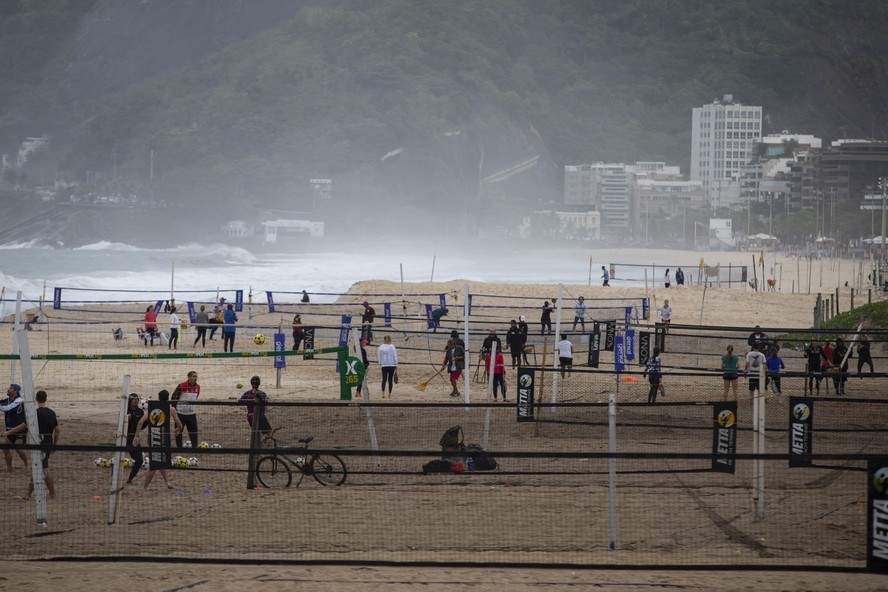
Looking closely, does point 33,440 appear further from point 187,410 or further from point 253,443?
point 187,410

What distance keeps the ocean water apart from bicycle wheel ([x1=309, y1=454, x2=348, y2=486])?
58.9 feet

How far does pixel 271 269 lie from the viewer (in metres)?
107

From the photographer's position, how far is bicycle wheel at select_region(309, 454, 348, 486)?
12820 millimetres

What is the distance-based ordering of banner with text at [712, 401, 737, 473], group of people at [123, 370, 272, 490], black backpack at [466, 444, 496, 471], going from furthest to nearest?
black backpack at [466, 444, 496, 471] → group of people at [123, 370, 272, 490] → banner with text at [712, 401, 737, 473]

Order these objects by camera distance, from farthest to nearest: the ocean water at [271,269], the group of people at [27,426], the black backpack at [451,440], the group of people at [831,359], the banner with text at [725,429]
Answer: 1. the ocean water at [271,269]
2. the group of people at [831,359]
3. the black backpack at [451,440]
4. the group of people at [27,426]
5. the banner with text at [725,429]

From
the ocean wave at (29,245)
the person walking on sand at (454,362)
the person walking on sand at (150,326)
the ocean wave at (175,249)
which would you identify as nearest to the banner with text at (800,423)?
the person walking on sand at (454,362)

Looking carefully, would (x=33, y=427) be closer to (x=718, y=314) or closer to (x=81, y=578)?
Result: (x=81, y=578)

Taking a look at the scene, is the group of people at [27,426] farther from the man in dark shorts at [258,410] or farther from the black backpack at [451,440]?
the black backpack at [451,440]

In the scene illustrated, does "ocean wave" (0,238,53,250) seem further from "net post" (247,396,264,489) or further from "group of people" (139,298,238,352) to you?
"net post" (247,396,264,489)

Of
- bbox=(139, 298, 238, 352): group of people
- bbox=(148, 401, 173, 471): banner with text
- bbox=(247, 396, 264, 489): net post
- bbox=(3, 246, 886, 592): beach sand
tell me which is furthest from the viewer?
bbox=(139, 298, 238, 352): group of people

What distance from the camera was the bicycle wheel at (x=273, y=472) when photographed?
43.0ft

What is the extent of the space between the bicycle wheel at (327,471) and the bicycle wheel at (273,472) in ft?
1.16

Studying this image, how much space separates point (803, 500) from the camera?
12273 millimetres

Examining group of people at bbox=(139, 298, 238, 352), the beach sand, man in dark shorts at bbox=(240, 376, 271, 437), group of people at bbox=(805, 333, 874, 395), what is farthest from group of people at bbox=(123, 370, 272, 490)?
group of people at bbox=(139, 298, 238, 352)
